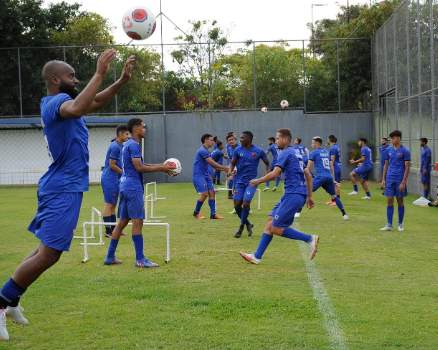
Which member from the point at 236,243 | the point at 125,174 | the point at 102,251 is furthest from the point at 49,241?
the point at 236,243

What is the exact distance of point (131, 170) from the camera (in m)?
10.2

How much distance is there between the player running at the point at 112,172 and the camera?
1338cm

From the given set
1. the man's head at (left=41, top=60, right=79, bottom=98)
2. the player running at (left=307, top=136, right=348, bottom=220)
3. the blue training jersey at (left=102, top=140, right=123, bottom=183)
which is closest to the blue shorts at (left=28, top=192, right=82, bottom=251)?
the man's head at (left=41, top=60, right=79, bottom=98)

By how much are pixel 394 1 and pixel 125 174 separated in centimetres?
3096

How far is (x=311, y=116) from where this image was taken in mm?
38125

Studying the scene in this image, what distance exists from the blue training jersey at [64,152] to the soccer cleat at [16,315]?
114 centimetres

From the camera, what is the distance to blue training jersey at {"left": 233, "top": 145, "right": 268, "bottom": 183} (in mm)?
14656

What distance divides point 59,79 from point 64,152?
619 millimetres

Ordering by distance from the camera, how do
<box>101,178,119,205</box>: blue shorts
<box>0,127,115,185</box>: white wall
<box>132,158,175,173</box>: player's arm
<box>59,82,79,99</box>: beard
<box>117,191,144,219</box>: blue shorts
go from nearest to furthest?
<box>59,82,79,99</box>: beard
<box>132,158,175,173</box>: player's arm
<box>117,191,144,219</box>: blue shorts
<box>101,178,119,205</box>: blue shorts
<box>0,127,115,185</box>: white wall

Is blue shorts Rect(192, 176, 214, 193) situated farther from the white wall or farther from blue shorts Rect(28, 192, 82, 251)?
the white wall

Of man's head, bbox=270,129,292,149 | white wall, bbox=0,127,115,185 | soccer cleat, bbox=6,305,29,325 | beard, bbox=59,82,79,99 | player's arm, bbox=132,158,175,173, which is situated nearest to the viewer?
beard, bbox=59,82,79,99

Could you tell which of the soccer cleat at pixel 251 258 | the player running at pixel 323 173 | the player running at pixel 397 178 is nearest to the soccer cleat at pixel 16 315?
the soccer cleat at pixel 251 258

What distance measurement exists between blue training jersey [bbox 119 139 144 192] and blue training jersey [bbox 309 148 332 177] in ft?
26.7

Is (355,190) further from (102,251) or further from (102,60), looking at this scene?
(102,60)
